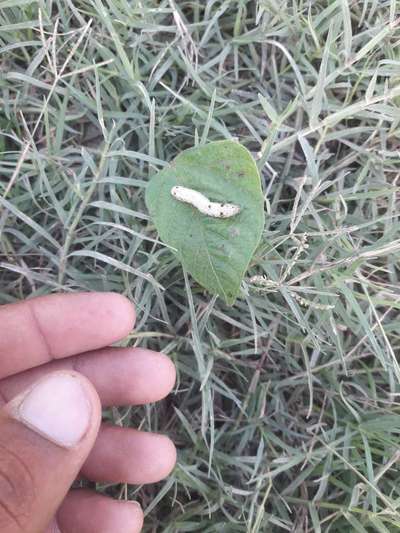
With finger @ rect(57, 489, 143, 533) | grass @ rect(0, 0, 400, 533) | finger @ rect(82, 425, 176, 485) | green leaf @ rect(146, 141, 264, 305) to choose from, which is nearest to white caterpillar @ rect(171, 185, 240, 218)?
green leaf @ rect(146, 141, 264, 305)

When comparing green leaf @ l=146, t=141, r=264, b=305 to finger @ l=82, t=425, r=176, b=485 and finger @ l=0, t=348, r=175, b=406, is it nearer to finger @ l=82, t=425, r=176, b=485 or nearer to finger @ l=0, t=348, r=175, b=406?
finger @ l=0, t=348, r=175, b=406

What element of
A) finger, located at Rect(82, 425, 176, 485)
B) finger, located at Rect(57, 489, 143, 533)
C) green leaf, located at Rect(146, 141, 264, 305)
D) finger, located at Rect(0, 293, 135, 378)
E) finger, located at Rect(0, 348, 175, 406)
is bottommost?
finger, located at Rect(57, 489, 143, 533)

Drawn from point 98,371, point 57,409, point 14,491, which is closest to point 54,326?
point 98,371

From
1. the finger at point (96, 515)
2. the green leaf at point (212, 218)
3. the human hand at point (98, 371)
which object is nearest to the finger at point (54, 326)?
the human hand at point (98, 371)

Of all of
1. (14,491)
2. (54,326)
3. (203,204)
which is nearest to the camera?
(14,491)

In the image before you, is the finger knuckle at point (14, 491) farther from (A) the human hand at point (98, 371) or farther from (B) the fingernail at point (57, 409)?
(A) the human hand at point (98, 371)

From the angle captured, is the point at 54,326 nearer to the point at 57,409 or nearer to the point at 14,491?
the point at 57,409
